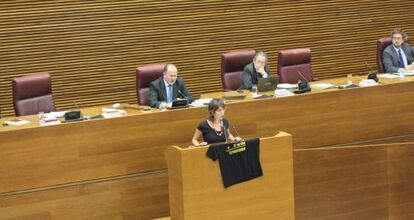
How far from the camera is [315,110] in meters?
6.95

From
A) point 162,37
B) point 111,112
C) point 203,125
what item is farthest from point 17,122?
point 162,37

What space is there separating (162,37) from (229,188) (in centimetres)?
364

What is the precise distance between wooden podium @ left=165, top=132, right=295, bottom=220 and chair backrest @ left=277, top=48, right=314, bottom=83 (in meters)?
2.51

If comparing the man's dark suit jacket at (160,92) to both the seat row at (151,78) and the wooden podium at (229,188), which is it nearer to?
the seat row at (151,78)

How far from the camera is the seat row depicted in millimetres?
7043

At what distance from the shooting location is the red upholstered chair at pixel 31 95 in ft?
22.9

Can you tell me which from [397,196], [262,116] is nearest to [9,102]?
[262,116]

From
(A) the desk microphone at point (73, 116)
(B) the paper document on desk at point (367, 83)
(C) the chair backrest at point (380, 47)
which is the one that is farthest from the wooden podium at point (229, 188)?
(C) the chair backrest at point (380, 47)

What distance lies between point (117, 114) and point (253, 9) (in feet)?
12.1

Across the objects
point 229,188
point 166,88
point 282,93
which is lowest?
point 229,188

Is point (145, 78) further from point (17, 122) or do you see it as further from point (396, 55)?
point (396, 55)

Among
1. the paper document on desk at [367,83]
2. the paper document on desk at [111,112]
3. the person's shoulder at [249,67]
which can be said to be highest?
the person's shoulder at [249,67]

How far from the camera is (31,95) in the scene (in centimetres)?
712

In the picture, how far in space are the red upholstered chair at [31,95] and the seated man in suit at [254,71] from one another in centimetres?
196
